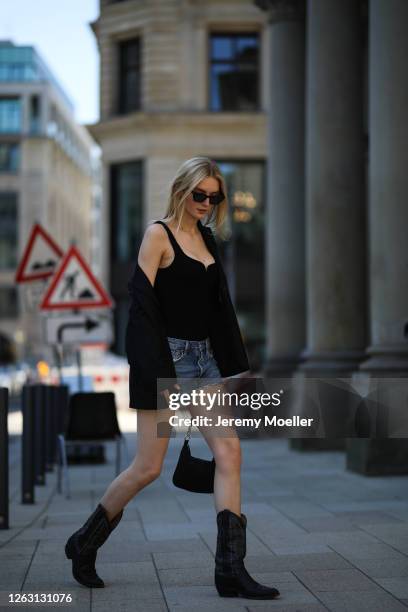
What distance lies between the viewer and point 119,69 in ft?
128

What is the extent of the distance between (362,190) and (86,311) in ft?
13.2

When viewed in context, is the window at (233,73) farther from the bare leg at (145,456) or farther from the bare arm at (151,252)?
the bare leg at (145,456)

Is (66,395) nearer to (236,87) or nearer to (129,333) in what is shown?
(129,333)

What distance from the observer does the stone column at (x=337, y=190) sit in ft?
48.6

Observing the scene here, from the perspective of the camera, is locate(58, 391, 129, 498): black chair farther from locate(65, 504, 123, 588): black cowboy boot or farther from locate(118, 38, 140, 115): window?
locate(118, 38, 140, 115): window

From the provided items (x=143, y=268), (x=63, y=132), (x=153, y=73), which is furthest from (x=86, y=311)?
(x=63, y=132)

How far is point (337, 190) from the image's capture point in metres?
14.8

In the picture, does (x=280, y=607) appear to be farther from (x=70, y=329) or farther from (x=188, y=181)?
(x=70, y=329)

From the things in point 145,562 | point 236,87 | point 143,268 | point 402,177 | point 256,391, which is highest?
point 236,87

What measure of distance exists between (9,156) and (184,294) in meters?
89.7

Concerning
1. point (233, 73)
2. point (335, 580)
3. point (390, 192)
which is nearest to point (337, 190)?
point (390, 192)

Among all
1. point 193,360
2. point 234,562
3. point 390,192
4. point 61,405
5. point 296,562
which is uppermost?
point 390,192

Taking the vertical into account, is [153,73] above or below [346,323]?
above

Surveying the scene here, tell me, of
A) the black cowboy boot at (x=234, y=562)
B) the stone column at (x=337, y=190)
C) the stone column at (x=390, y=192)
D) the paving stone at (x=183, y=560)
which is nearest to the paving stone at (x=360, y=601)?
the black cowboy boot at (x=234, y=562)
